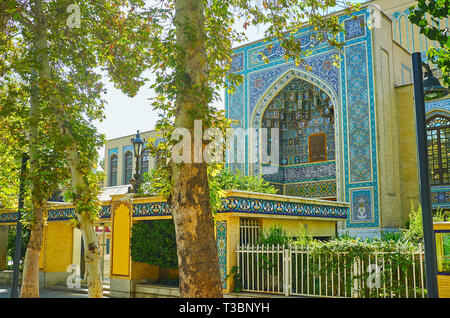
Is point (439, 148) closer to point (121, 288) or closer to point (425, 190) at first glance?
point (121, 288)

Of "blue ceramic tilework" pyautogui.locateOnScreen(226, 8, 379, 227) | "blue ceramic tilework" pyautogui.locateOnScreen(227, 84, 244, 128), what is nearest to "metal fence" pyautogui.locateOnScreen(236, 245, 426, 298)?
"blue ceramic tilework" pyautogui.locateOnScreen(226, 8, 379, 227)

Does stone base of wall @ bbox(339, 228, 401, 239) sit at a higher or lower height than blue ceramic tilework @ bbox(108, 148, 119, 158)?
lower

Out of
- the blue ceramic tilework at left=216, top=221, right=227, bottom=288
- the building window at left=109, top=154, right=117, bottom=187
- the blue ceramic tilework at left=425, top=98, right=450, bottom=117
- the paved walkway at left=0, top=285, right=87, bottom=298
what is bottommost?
the paved walkway at left=0, top=285, right=87, bottom=298

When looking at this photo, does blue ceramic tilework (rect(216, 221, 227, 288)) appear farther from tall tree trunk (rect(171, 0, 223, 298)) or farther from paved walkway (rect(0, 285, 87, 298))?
paved walkway (rect(0, 285, 87, 298))

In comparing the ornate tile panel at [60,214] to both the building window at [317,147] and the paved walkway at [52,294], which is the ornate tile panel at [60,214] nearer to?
the paved walkway at [52,294]

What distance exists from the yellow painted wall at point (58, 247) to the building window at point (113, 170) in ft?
40.9

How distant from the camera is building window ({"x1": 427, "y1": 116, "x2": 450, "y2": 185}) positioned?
15953 millimetres

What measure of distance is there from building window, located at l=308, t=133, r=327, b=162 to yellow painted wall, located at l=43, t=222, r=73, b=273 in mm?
10521

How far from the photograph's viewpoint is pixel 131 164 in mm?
25656

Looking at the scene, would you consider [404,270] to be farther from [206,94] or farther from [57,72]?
[57,72]

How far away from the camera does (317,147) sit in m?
19.8

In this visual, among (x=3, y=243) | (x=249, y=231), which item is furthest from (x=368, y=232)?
(x=3, y=243)
